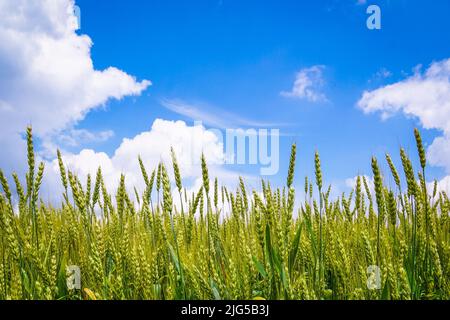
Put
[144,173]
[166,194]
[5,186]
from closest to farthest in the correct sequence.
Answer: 1. [166,194]
2. [5,186]
3. [144,173]

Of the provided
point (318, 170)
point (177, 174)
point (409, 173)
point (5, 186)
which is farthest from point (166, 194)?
point (409, 173)

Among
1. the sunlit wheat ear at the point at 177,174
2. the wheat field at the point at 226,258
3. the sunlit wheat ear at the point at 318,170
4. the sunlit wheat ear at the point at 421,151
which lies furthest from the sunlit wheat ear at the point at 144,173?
the sunlit wheat ear at the point at 421,151

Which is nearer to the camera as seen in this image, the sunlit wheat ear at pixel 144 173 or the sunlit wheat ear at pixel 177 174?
the sunlit wheat ear at pixel 177 174

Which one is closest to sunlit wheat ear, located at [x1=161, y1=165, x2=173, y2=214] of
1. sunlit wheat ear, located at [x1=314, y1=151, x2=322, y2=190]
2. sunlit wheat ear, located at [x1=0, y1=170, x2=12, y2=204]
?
sunlit wheat ear, located at [x1=314, y1=151, x2=322, y2=190]

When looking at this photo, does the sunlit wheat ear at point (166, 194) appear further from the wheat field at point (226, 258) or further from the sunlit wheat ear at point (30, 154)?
the sunlit wheat ear at point (30, 154)

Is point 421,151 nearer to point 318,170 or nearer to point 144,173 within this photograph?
point 318,170

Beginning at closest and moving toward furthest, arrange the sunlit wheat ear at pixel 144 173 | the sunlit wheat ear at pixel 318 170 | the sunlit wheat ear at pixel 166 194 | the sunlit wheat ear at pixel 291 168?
the sunlit wheat ear at pixel 166 194 < the sunlit wheat ear at pixel 291 168 < the sunlit wheat ear at pixel 318 170 < the sunlit wheat ear at pixel 144 173

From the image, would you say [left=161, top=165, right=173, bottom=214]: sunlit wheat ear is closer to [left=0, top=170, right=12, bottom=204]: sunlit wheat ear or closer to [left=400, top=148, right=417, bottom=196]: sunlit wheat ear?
[left=0, top=170, right=12, bottom=204]: sunlit wheat ear

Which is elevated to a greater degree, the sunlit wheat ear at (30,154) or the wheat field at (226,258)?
the sunlit wheat ear at (30,154)
